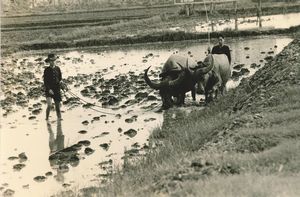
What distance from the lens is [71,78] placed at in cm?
2755

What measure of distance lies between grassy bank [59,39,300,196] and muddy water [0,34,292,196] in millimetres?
1258

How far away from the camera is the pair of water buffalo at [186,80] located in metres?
17.7

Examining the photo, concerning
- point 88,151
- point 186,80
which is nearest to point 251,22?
point 186,80

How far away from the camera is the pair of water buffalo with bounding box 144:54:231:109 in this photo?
17719 millimetres

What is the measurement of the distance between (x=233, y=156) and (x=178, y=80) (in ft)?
31.7

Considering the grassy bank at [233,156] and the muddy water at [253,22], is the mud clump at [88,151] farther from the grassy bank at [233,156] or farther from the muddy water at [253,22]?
the muddy water at [253,22]

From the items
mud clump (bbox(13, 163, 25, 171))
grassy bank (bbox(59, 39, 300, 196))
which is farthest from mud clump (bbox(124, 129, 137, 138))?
mud clump (bbox(13, 163, 25, 171))

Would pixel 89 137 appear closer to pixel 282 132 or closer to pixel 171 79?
pixel 171 79

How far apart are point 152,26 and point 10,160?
136 feet

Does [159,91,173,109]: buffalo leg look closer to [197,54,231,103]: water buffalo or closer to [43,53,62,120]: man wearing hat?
[197,54,231,103]: water buffalo

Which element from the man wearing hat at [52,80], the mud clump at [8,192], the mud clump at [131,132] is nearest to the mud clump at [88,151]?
the mud clump at [131,132]

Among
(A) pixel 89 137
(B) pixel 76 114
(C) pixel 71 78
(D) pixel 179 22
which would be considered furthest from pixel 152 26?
(A) pixel 89 137

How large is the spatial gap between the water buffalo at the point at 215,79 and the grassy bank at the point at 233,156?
11.3ft

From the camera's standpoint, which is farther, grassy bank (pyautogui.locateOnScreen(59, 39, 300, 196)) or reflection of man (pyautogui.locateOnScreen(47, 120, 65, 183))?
reflection of man (pyautogui.locateOnScreen(47, 120, 65, 183))
